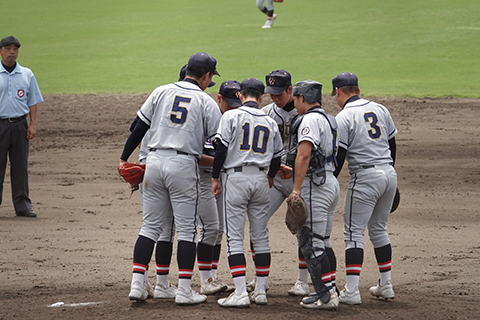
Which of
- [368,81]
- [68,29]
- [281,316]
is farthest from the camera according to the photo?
[68,29]

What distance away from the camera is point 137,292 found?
15.1 ft

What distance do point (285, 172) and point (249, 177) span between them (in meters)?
0.63

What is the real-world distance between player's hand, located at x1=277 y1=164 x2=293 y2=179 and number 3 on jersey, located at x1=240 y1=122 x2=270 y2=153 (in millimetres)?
503

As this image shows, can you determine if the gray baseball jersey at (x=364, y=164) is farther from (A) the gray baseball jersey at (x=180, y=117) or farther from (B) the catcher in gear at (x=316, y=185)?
(A) the gray baseball jersey at (x=180, y=117)

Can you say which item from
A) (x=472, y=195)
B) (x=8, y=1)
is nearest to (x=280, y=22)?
(x=8, y=1)

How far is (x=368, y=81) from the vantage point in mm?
18766

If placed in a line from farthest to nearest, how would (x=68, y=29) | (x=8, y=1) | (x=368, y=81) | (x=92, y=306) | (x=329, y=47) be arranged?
(x=8, y=1) < (x=68, y=29) < (x=329, y=47) < (x=368, y=81) < (x=92, y=306)

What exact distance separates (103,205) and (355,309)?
533 centimetres

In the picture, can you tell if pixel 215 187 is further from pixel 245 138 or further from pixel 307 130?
pixel 307 130

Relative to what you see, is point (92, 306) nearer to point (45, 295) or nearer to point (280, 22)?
point (45, 295)

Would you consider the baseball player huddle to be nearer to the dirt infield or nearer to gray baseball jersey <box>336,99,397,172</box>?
gray baseball jersey <box>336,99,397,172</box>

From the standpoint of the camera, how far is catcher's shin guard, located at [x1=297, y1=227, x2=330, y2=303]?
4.70 metres

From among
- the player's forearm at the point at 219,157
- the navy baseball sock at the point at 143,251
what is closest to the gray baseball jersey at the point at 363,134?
the player's forearm at the point at 219,157

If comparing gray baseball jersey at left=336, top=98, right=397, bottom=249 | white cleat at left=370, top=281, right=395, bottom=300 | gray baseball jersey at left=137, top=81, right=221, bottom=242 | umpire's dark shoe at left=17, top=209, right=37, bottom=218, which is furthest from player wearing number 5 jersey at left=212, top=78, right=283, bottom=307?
umpire's dark shoe at left=17, top=209, right=37, bottom=218
